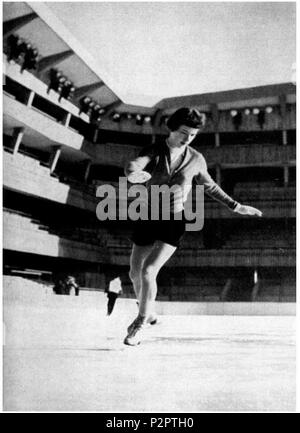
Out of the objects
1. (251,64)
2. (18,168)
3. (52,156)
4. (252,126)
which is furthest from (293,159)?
(251,64)

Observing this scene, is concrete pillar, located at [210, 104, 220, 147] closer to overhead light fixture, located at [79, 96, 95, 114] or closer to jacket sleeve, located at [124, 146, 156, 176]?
overhead light fixture, located at [79, 96, 95, 114]

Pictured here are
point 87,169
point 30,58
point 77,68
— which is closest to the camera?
point 30,58

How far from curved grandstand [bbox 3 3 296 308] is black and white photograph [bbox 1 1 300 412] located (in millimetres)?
112

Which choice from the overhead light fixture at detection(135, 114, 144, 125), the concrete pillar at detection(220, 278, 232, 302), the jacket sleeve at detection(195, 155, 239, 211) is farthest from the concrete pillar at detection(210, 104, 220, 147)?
the jacket sleeve at detection(195, 155, 239, 211)

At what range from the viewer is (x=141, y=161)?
5.03 m

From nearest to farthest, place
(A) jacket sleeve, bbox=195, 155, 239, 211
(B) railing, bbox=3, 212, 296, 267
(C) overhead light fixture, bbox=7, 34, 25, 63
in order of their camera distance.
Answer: (A) jacket sleeve, bbox=195, 155, 239, 211 < (C) overhead light fixture, bbox=7, 34, 25, 63 < (B) railing, bbox=3, 212, 296, 267

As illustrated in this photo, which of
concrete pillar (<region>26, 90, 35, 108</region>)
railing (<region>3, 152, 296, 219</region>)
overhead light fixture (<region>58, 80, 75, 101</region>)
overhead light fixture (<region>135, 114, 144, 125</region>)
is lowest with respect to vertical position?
railing (<region>3, 152, 296, 219</region>)

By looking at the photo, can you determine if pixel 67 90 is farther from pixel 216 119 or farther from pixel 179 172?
pixel 179 172

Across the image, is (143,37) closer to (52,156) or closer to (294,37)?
(294,37)

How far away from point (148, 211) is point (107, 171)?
94.8ft

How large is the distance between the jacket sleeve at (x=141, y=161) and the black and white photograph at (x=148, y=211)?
0.03 metres

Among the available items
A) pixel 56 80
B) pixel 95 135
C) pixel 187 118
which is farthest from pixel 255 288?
pixel 187 118

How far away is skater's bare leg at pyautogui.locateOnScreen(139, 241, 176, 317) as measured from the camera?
17.5 feet

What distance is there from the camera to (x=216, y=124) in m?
33.1
